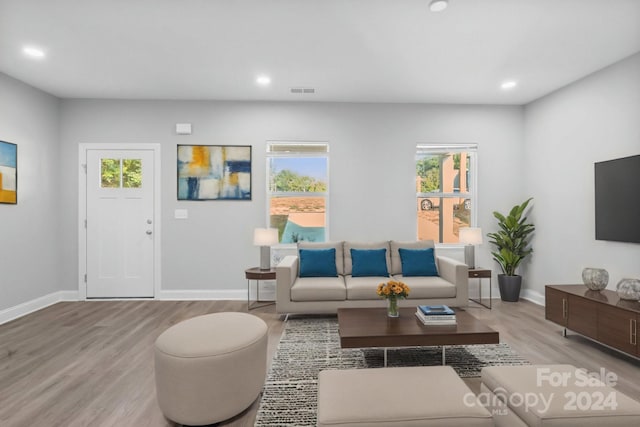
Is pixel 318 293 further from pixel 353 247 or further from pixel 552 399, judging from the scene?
pixel 552 399

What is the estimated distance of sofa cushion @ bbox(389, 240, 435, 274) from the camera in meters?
4.16

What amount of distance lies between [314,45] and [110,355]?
337 centimetres

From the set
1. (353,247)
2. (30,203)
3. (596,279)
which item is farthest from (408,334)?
(30,203)

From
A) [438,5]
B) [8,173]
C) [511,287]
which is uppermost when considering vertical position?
[438,5]

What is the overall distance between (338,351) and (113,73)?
12.8ft

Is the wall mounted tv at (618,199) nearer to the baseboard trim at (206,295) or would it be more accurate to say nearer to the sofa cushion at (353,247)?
the sofa cushion at (353,247)

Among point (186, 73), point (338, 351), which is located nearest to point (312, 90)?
point (186, 73)

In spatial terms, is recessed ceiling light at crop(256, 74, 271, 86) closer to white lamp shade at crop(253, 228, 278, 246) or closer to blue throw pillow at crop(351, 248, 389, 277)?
white lamp shade at crop(253, 228, 278, 246)

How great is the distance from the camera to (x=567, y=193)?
398cm

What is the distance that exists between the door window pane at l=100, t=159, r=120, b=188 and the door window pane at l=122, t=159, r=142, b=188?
0.29 feet

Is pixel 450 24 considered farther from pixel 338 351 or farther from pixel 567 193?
pixel 338 351

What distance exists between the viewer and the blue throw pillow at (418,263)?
13.1 feet

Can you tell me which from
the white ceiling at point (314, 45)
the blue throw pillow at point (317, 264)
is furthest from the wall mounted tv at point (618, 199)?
the blue throw pillow at point (317, 264)

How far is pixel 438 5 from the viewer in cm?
241
